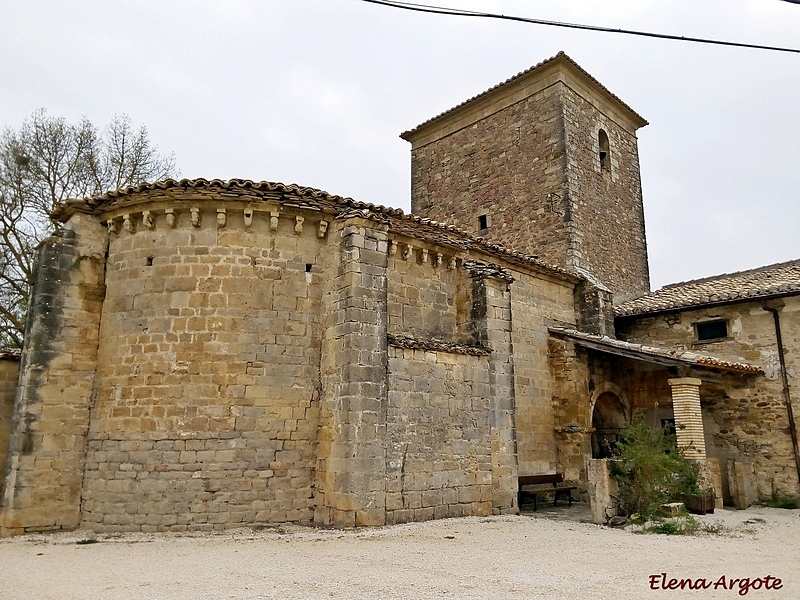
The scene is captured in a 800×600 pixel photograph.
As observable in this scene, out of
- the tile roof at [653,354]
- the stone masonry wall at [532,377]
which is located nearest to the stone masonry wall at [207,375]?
the stone masonry wall at [532,377]

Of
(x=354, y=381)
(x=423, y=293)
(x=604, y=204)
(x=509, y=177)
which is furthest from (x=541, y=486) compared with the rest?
(x=509, y=177)

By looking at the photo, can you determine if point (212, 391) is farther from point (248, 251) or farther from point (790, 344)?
point (790, 344)

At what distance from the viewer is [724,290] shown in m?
13.1

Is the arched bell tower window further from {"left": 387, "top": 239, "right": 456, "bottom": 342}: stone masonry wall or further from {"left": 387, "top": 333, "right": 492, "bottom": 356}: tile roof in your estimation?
{"left": 387, "top": 333, "right": 492, "bottom": 356}: tile roof

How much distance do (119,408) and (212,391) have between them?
1.30 metres

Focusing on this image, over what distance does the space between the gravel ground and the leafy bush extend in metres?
0.80

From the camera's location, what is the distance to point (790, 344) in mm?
11531

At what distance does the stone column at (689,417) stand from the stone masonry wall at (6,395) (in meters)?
10.5

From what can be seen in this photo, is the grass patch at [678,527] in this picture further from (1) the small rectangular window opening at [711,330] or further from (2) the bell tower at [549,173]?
(2) the bell tower at [549,173]

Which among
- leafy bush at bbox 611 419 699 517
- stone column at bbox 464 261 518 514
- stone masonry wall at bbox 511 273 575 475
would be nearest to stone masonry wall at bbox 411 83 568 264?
stone masonry wall at bbox 511 273 575 475

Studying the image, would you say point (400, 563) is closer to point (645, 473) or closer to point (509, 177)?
point (645, 473)

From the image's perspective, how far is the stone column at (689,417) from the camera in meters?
9.85

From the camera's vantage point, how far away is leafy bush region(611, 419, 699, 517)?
8336 mm

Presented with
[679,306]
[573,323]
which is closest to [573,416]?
[573,323]
